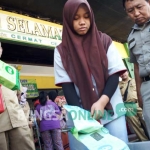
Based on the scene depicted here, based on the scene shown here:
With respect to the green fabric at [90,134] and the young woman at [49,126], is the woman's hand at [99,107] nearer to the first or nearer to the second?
the green fabric at [90,134]

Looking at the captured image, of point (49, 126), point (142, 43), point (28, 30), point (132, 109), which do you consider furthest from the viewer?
point (28, 30)

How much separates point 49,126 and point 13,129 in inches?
81.3

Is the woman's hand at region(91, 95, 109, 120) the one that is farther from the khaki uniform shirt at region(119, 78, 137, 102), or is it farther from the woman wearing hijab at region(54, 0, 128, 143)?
the khaki uniform shirt at region(119, 78, 137, 102)

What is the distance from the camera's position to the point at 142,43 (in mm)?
1479

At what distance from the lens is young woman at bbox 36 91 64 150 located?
4031 mm

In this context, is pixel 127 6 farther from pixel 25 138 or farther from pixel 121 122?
pixel 25 138

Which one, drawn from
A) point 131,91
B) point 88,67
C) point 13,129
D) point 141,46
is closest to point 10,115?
point 13,129

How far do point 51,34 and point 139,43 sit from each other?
3486mm

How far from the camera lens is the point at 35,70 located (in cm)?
710

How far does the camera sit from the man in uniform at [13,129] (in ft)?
6.40

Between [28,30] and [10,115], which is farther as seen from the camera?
[28,30]

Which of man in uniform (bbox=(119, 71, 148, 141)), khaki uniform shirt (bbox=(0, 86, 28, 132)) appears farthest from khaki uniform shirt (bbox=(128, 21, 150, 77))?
man in uniform (bbox=(119, 71, 148, 141))

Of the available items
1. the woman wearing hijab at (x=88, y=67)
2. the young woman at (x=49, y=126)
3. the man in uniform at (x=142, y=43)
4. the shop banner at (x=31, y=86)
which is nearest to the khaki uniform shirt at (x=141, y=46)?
the man in uniform at (x=142, y=43)

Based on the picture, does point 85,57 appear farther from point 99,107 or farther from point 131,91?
point 131,91
